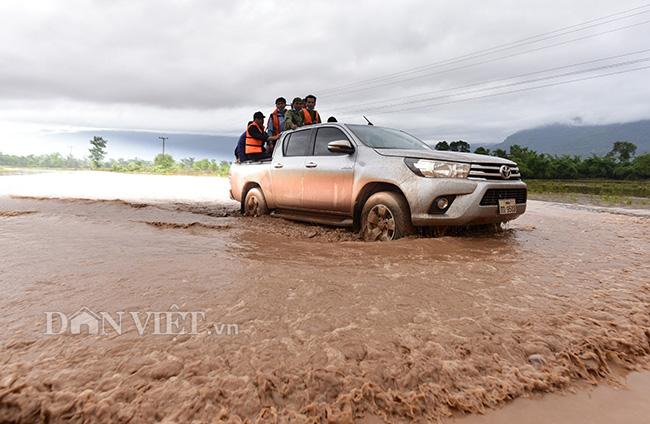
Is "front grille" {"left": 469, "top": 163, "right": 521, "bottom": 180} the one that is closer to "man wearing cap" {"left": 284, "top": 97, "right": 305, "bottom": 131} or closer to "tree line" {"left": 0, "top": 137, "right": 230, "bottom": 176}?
"man wearing cap" {"left": 284, "top": 97, "right": 305, "bottom": 131}

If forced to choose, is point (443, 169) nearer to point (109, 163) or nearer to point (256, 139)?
point (256, 139)

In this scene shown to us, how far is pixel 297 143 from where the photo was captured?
6.33 metres

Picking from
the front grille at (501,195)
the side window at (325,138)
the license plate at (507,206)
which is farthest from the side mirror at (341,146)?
the license plate at (507,206)

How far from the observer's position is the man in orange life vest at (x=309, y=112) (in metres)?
8.08

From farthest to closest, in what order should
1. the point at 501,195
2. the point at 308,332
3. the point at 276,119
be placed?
the point at 276,119, the point at 501,195, the point at 308,332

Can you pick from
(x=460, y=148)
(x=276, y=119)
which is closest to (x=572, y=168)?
(x=460, y=148)

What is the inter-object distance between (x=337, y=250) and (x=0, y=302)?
9.23 feet

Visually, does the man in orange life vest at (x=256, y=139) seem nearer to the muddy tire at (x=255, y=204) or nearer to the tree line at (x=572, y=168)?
the muddy tire at (x=255, y=204)

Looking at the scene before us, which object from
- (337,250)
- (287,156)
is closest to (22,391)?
(337,250)

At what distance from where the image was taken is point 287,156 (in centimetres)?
641

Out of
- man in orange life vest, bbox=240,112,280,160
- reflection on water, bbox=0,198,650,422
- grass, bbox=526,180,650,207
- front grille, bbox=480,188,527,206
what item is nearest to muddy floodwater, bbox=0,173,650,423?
reflection on water, bbox=0,198,650,422

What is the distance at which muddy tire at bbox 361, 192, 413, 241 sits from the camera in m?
→ 4.43

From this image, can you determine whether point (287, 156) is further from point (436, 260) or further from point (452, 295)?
point (452, 295)

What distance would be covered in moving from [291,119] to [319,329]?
6454mm
